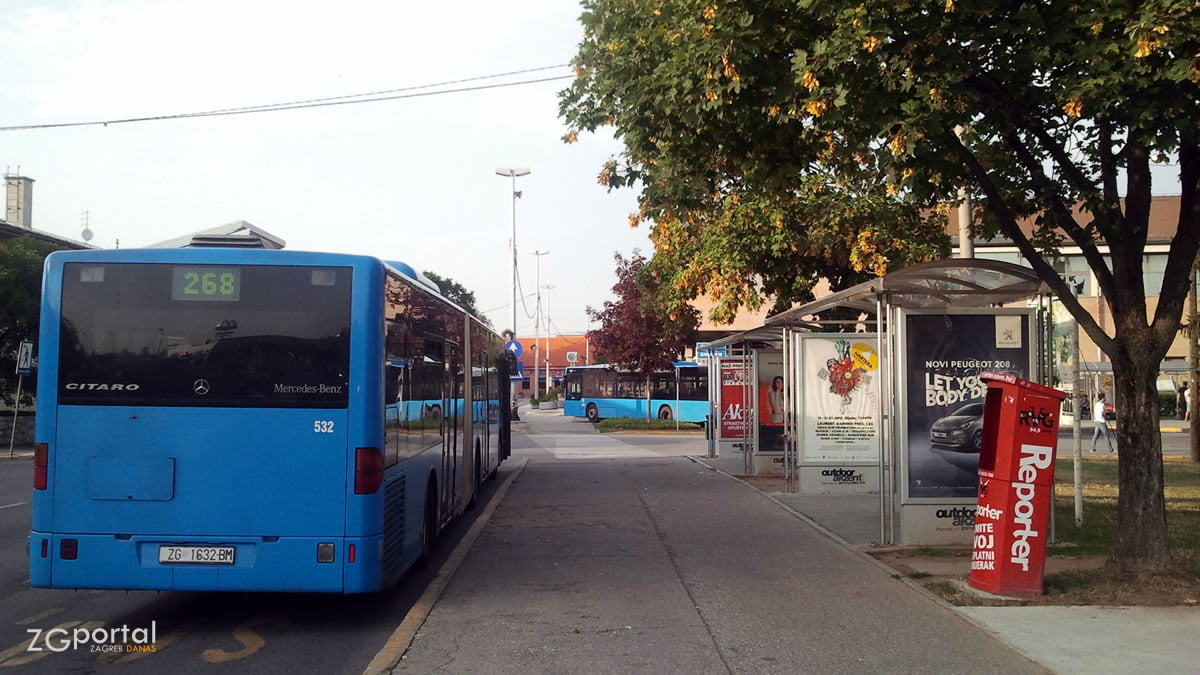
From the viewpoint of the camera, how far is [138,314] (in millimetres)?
7215

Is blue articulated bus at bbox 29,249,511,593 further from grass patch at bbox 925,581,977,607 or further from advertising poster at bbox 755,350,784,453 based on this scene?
advertising poster at bbox 755,350,784,453

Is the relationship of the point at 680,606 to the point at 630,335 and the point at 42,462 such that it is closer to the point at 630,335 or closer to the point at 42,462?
the point at 42,462

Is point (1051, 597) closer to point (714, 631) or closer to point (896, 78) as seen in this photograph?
point (714, 631)

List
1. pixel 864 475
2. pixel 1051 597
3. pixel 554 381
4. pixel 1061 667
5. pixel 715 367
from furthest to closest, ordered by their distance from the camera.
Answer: pixel 554 381, pixel 715 367, pixel 864 475, pixel 1051 597, pixel 1061 667

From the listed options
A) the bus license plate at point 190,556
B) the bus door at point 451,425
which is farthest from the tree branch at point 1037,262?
the bus license plate at point 190,556

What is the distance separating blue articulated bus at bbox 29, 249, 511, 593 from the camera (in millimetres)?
7082

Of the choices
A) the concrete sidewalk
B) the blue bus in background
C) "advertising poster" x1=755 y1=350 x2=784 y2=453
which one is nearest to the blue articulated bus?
the concrete sidewalk

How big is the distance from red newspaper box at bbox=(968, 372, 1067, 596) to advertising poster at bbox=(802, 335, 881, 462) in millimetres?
6997

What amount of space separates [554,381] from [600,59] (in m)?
97.3

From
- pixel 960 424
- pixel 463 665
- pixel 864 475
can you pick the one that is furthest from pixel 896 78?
pixel 864 475

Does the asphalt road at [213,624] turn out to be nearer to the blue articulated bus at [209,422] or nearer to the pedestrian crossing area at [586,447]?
the blue articulated bus at [209,422]

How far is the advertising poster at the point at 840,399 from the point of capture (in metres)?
15.6

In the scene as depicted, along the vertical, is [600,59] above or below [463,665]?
above

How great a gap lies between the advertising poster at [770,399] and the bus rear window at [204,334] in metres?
13.1
